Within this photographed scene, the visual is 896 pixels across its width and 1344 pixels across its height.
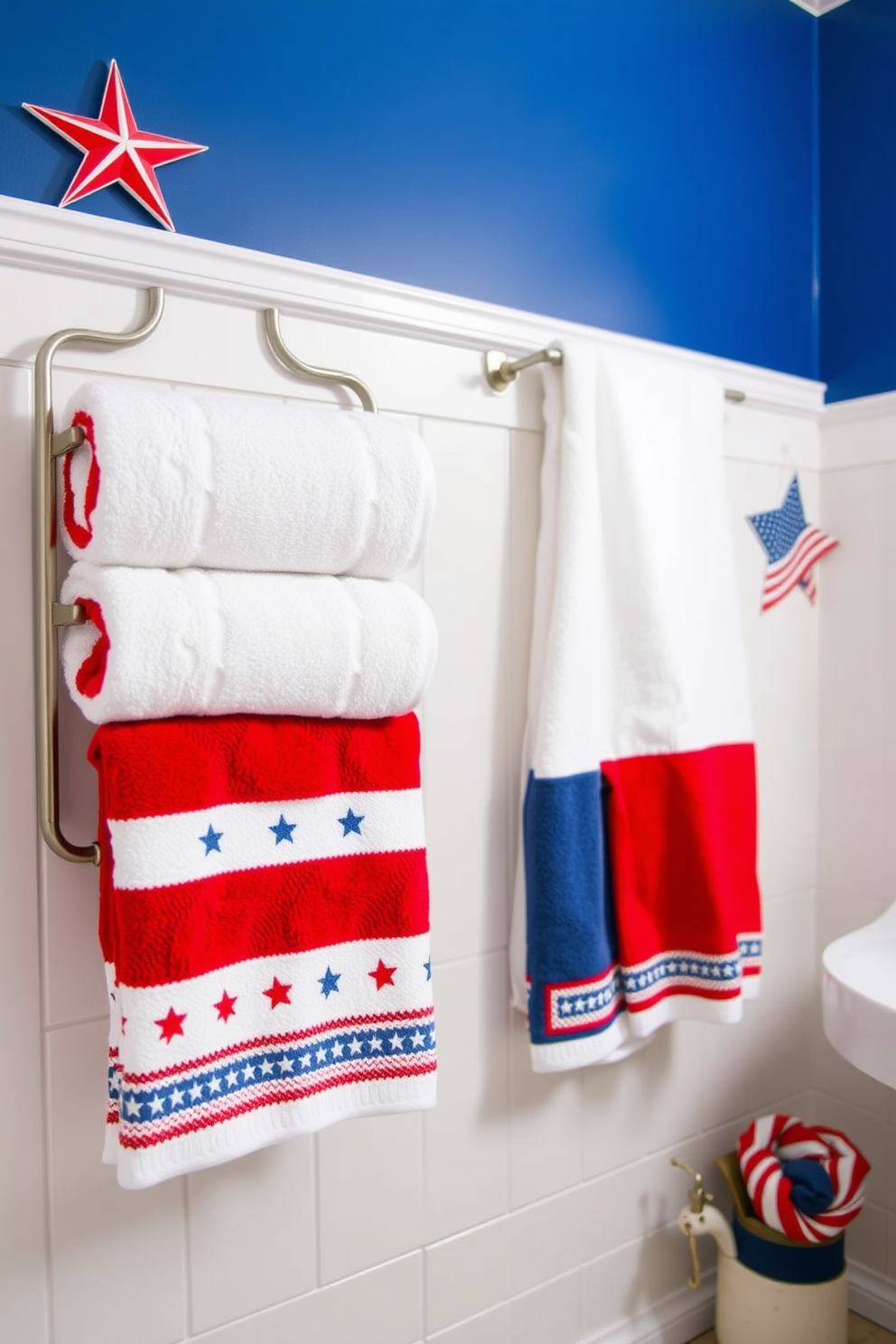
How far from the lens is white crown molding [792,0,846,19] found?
1.50m

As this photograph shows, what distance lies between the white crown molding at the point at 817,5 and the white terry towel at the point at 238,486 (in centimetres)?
112

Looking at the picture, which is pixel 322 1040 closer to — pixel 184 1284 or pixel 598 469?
pixel 184 1284

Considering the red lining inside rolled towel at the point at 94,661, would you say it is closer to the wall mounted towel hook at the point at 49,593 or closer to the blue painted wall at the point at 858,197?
the wall mounted towel hook at the point at 49,593

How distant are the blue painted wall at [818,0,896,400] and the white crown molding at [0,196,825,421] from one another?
1.34 ft

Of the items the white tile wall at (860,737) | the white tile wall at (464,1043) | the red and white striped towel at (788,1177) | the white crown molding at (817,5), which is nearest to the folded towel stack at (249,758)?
the white tile wall at (464,1043)

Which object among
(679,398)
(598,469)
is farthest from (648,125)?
(598,469)

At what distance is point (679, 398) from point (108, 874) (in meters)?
0.86

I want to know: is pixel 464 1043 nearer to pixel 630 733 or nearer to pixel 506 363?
pixel 630 733

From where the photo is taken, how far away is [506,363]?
1.15 m

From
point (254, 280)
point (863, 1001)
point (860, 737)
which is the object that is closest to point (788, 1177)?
point (863, 1001)

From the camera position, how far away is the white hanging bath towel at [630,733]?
44.6 inches

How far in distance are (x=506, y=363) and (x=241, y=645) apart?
0.53 metres

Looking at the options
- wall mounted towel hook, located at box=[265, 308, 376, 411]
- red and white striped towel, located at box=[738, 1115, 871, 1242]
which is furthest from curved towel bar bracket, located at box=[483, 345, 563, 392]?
red and white striped towel, located at box=[738, 1115, 871, 1242]

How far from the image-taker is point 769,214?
148 cm
